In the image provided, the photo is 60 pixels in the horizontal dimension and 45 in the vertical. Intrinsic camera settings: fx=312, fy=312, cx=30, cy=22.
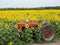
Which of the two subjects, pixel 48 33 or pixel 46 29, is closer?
pixel 46 29

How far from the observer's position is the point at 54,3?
78.6 ft

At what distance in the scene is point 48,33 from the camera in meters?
A: 9.99

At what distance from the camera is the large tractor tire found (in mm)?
9813

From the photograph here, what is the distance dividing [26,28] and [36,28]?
0.40 meters

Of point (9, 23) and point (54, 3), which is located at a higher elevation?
point (9, 23)

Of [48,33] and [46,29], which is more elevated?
[46,29]

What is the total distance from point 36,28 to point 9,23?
1.09 m

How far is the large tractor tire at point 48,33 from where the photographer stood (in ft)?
32.2

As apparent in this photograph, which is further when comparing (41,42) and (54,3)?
(54,3)

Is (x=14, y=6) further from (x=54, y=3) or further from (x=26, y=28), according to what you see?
(x=26, y=28)

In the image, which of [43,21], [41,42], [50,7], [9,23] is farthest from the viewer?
[50,7]

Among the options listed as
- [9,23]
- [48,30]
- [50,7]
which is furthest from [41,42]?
[50,7]

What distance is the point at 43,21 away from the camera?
10.5 metres

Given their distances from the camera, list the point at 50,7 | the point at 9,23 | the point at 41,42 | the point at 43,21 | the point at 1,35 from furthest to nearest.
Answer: the point at 50,7 → the point at 43,21 → the point at 41,42 → the point at 9,23 → the point at 1,35
